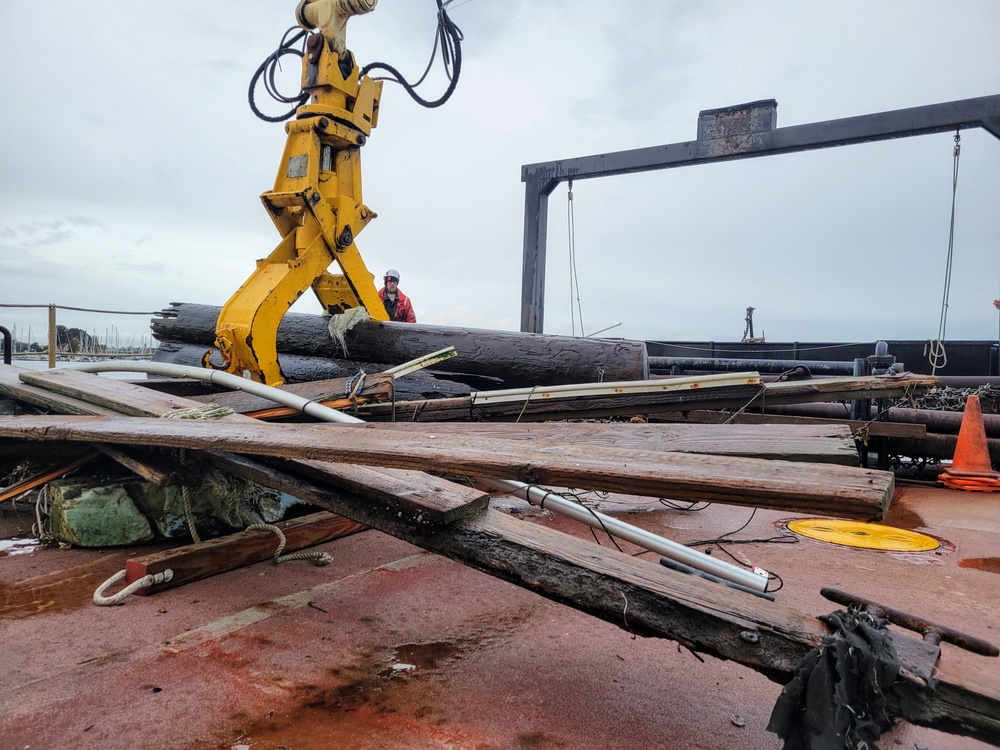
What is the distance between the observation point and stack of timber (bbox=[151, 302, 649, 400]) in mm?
5211

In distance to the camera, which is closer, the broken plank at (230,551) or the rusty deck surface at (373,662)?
the rusty deck surface at (373,662)

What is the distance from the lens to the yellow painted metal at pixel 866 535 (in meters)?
3.72

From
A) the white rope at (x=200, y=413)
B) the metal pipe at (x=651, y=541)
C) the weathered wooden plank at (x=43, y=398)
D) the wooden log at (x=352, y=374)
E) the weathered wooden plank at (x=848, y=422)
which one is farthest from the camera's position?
the weathered wooden plank at (x=848, y=422)

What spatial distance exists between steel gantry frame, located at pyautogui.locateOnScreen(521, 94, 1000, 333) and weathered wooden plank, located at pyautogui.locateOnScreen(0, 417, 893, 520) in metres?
7.18

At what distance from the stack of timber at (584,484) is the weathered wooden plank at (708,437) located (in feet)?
0.05

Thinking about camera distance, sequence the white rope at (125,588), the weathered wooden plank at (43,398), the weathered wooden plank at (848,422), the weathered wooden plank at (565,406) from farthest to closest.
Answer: the weathered wooden plank at (848,422) → the weathered wooden plank at (565,406) → the weathered wooden plank at (43,398) → the white rope at (125,588)

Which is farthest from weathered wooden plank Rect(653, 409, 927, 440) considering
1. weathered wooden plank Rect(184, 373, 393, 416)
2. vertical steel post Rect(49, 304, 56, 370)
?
vertical steel post Rect(49, 304, 56, 370)

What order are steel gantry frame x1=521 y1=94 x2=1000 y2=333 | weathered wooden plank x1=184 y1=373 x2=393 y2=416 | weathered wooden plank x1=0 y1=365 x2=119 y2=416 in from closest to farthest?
weathered wooden plank x1=0 y1=365 x2=119 y2=416 < weathered wooden plank x1=184 y1=373 x2=393 y2=416 < steel gantry frame x1=521 y1=94 x2=1000 y2=333

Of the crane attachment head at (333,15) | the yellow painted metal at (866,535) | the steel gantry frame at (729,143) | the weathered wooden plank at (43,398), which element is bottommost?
the yellow painted metal at (866,535)

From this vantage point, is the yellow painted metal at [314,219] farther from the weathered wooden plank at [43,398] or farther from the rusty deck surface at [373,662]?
the rusty deck surface at [373,662]

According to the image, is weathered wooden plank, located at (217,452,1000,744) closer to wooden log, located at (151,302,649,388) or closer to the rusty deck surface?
the rusty deck surface

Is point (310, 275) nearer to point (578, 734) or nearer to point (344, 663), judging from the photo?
point (344, 663)

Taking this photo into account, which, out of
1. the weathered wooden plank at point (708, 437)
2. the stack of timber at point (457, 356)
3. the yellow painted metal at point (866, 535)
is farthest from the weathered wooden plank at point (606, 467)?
the stack of timber at point (457, 356)

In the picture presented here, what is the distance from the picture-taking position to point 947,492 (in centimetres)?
563
